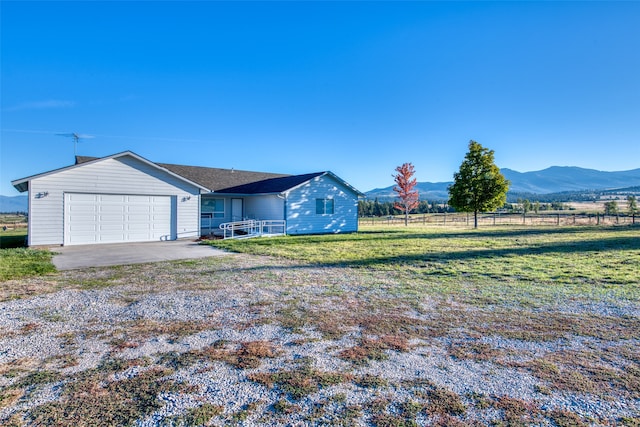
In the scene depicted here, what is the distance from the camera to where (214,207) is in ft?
67.9

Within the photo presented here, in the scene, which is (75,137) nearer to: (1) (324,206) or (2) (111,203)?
(2) (111,203)

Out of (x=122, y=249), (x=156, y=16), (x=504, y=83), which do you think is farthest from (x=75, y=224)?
(x=504, y=83)

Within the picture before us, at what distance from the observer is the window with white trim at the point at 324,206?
21.1 meters

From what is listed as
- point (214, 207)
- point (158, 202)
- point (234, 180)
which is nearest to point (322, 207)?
point (214, 207)

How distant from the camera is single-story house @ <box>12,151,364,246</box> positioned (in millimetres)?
14312

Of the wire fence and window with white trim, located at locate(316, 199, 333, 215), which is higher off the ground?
window with white trim, located at locate(316, 199, 333, 215)

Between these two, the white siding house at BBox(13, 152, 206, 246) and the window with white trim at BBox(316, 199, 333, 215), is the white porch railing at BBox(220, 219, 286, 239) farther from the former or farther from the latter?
the window with white trim at BBox(316, 199, 333, 215)

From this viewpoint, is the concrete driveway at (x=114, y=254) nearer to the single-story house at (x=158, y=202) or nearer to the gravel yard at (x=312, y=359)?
the single-story house at (x=158, y=202)

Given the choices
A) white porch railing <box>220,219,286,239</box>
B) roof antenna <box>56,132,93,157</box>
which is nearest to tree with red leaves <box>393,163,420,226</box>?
white porch railing <box>220,219,286,239</box>

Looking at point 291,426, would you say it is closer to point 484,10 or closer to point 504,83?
point 484,10

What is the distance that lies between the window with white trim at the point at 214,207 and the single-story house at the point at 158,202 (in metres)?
0.06

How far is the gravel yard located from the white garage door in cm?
975

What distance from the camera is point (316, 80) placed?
23.1 metres

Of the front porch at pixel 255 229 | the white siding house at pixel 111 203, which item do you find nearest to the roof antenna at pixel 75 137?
the white siding house at pixel 111 203
